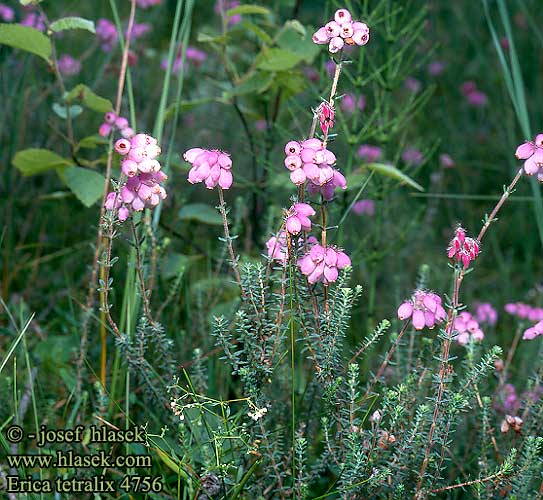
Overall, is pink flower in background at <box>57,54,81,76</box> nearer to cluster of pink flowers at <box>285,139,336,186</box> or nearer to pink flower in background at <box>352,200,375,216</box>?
pink flower in background at <box>352,200,375,216</box>

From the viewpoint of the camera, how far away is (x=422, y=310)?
1.46 metres

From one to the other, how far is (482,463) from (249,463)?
1.63ft

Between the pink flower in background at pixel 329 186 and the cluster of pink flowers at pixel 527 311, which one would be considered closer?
the pink flower in background at pixel 329 186

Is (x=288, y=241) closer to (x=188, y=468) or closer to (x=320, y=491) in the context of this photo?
(x=188, y=468)

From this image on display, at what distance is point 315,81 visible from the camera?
3270 millimetres

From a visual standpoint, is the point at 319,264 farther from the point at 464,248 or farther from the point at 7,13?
the point at 7,13

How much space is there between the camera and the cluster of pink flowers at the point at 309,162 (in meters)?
1.36

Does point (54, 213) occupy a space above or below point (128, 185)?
above

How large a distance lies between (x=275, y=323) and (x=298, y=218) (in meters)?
0.48

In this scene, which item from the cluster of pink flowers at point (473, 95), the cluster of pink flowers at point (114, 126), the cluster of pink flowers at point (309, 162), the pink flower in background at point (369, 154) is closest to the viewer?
the cluster of pink flowers at point (309, 162)

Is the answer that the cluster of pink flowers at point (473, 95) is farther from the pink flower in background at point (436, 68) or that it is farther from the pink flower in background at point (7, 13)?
the pink flower in background at point (7, 13)

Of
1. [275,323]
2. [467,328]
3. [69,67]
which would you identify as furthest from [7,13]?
[467,328]

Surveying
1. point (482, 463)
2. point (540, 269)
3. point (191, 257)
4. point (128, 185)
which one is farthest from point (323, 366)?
point (540, 269)

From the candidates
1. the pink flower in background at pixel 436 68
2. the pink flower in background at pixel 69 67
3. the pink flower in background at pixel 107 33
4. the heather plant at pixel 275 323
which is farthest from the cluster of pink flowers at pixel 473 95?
the pink flower in background at pixel 69 67
